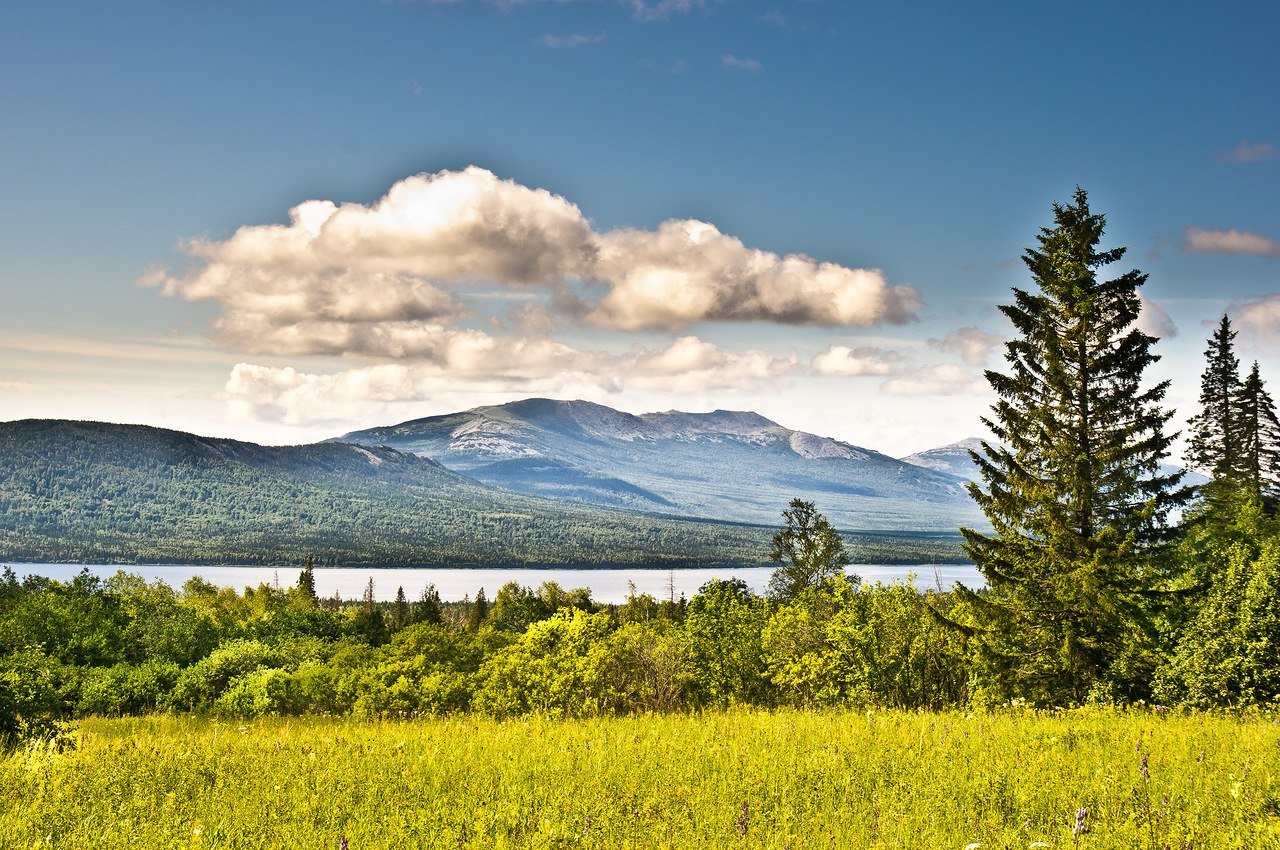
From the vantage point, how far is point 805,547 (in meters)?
80.0

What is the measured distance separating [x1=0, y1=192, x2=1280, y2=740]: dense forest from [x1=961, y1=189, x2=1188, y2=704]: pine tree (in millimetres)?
55

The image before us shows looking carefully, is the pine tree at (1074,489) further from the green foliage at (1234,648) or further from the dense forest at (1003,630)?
the green foliage at (1234,648)

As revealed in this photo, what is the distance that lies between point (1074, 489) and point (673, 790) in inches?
686

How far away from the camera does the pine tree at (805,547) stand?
3086 inches

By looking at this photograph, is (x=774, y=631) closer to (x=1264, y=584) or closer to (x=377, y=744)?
(x=1264, y=584)

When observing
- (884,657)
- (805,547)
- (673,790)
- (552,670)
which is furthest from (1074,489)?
(805,547)

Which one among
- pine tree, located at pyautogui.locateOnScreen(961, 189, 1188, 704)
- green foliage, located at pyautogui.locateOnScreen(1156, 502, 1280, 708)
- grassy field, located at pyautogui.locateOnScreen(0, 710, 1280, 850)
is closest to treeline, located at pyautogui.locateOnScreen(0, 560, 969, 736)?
pine tree, located at pyautogui.locateOnScreen(961, 189, 1188, 704)

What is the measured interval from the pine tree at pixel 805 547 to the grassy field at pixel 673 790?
226 feet

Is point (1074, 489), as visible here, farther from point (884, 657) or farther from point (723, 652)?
point (723, 652)

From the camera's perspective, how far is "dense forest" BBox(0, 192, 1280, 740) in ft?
67.8

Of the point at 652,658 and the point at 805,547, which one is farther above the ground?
the point at 805,547

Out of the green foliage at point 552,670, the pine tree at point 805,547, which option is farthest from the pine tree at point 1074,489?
the pine tree at point 805,547

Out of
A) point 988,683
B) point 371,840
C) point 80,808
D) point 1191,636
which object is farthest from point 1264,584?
point 80,808

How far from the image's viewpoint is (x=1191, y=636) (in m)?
18.6
